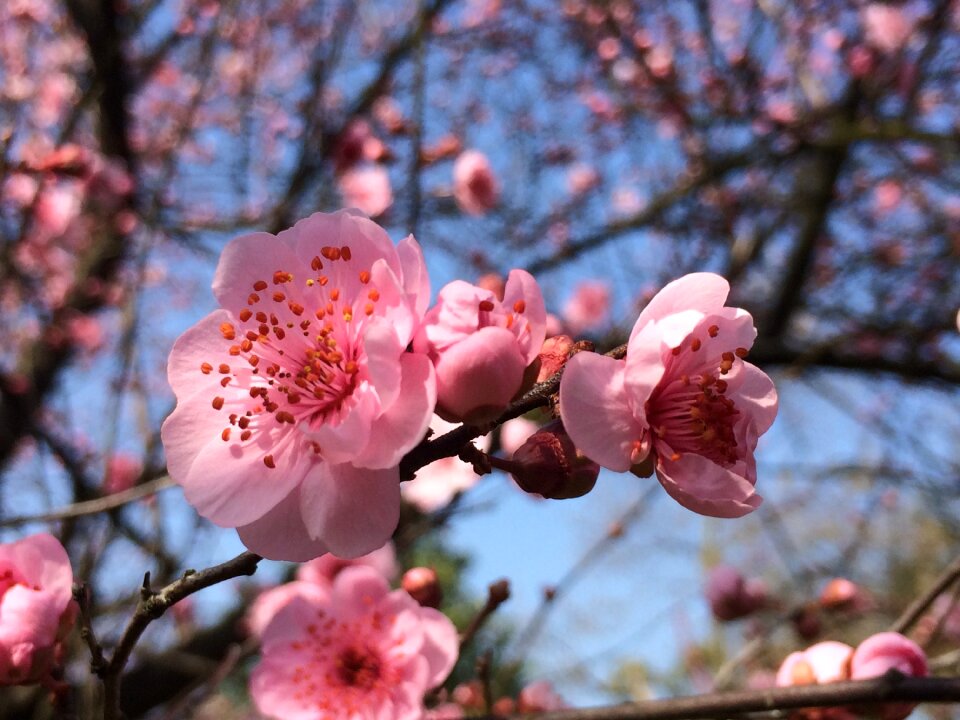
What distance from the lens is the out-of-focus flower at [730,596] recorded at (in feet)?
7.04

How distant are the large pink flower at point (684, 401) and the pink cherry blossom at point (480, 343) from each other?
5 cm

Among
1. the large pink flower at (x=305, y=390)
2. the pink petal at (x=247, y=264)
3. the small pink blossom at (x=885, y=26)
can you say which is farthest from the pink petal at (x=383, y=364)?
the small pink blossom at (x=885, y=26)

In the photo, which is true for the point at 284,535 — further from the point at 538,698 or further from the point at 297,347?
the point at 538,698

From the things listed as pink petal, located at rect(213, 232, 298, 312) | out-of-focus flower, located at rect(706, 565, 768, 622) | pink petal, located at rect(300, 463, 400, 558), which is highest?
pink petal, located at rect(213, 232, 298, 312)

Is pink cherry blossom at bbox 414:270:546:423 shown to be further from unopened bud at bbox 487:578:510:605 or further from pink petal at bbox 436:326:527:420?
unopened bud at bbox 487:578:510:605

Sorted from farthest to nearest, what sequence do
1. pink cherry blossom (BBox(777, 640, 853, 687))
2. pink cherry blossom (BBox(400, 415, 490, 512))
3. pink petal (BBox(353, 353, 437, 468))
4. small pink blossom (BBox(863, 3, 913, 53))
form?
small pink blossom (BBox(863, 3, 913, 53))
pink cherry blossom (BBox(400, 415, 490, 512))
pink cherry blossom (BBox(777, 640, 853, 687))
pink petal (BBox(353, 353, 437, 468))

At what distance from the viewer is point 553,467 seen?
697mm

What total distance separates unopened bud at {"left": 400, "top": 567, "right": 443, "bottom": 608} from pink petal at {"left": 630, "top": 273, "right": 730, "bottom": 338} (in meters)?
0.74

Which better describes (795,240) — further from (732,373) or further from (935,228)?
(732,373)

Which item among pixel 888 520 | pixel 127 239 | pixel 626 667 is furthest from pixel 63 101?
pixel 888 520

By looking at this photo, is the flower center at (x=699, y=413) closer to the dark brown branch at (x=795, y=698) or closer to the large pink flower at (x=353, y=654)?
the dark brown branch at (x=795, y=698)

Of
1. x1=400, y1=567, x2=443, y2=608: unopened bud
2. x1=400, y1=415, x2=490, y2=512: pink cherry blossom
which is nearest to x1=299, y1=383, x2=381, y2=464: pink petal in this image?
x1=400, y1=567, x2=443, y2=608: unopened bud

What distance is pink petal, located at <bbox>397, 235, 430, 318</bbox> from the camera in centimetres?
70

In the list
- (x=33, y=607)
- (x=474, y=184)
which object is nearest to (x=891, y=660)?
(x=33, y=607)
